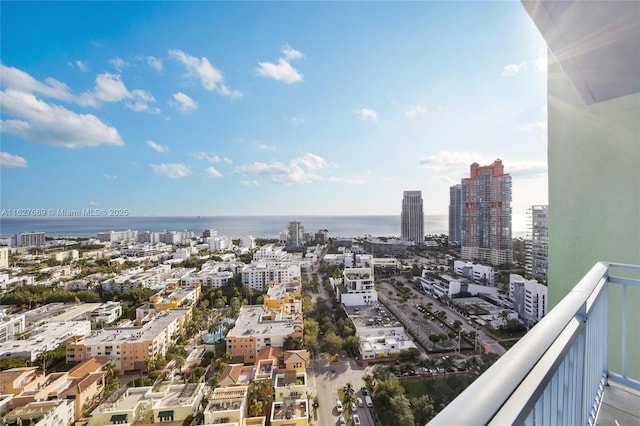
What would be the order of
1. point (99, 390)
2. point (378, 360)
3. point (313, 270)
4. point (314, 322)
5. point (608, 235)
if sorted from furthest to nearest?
1. point (313, 270)
2. point (314, 322)
3. point (378, 360)
4. point (99, 390)
5. point (608, 235)

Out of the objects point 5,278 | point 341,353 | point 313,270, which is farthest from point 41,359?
point 313,270

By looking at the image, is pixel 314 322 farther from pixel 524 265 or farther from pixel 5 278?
pixel 5 278

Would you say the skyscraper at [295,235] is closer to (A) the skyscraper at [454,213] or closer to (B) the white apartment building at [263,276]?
Answer: (A) the skyscraper at [454,213]

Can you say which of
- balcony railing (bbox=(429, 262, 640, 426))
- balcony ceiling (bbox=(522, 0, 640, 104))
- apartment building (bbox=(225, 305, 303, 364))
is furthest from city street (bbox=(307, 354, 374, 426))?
balcony ceiling (bbox=(522, 0, 640, 104))

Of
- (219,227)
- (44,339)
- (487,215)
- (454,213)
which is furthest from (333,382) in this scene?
(219,227)

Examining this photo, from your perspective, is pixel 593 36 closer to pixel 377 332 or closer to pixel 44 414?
pixel 44 414

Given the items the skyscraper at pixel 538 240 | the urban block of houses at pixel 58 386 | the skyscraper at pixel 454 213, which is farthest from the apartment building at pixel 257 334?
the skyscraper at pixel 454 213
